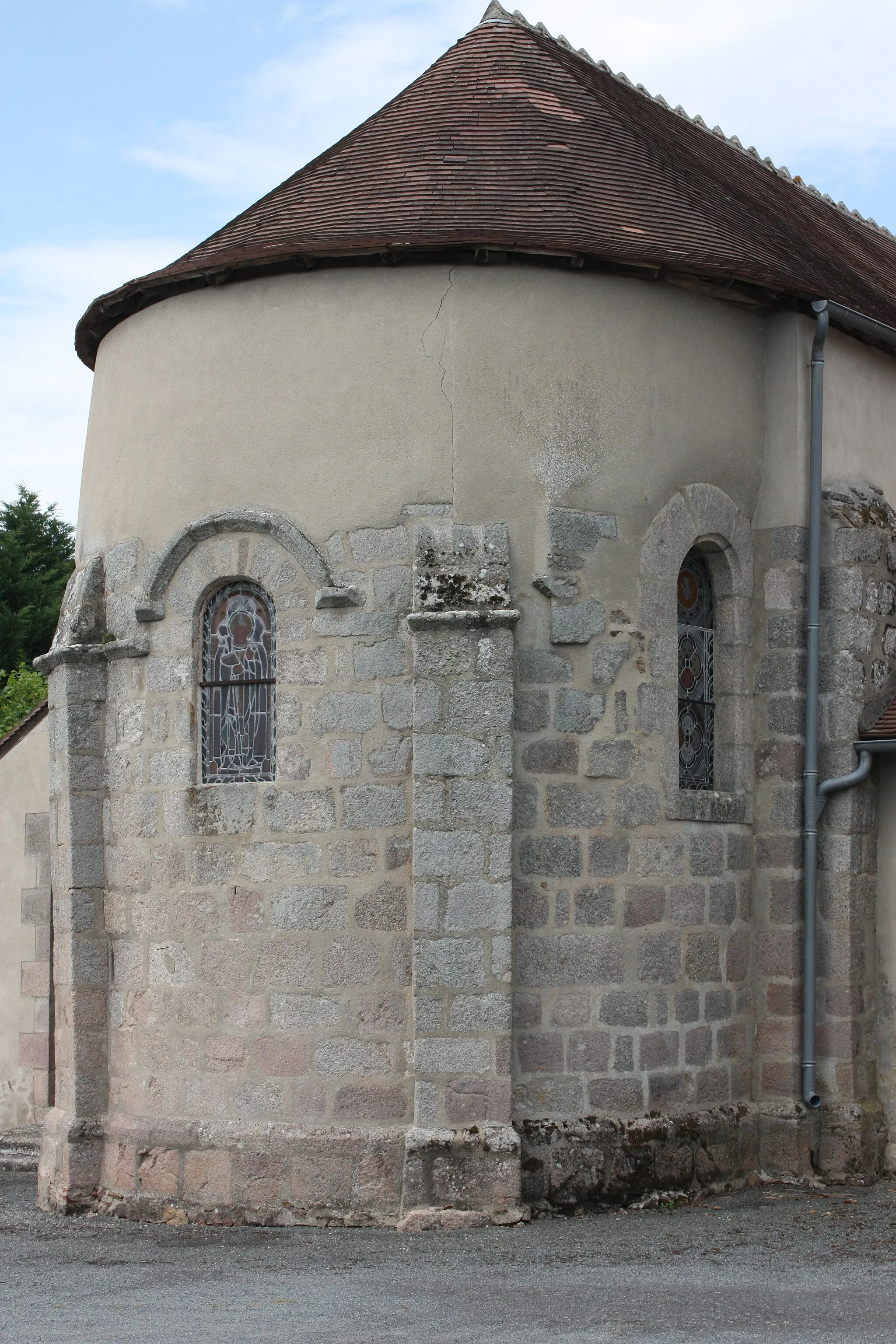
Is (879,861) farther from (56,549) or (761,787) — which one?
(56,549)

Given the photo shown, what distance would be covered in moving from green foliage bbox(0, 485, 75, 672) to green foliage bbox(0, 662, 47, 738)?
1.57 m

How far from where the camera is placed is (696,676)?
11047 mm

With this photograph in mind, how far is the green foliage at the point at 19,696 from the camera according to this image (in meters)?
27.1

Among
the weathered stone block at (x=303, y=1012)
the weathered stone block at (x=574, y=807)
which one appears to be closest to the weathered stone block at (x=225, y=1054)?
the weathered stone block at (x=303, y=1012)

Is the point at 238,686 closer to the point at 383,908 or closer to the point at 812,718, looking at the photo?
the point at 383,908

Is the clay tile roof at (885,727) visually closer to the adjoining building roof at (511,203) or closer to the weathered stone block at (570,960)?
the weathered stone block at (570,960)

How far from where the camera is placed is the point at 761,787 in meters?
11.1

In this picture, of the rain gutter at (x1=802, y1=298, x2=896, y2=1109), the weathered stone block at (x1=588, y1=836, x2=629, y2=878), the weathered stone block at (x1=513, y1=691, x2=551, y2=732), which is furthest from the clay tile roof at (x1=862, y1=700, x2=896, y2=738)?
the weathered stone block at (x1=513, y1=691, x2=551, y2=732)

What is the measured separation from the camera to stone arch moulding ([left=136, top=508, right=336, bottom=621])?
33.7 ft

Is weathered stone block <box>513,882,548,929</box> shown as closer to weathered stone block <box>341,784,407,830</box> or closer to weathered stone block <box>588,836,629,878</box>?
weathered stone block <box>588,836,629,878</box>

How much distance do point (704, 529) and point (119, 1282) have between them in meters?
5.39

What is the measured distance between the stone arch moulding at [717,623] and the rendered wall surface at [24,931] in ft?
16.3

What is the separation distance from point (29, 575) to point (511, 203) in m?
25.2

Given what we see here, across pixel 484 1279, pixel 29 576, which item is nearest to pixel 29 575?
pixel 29 576
